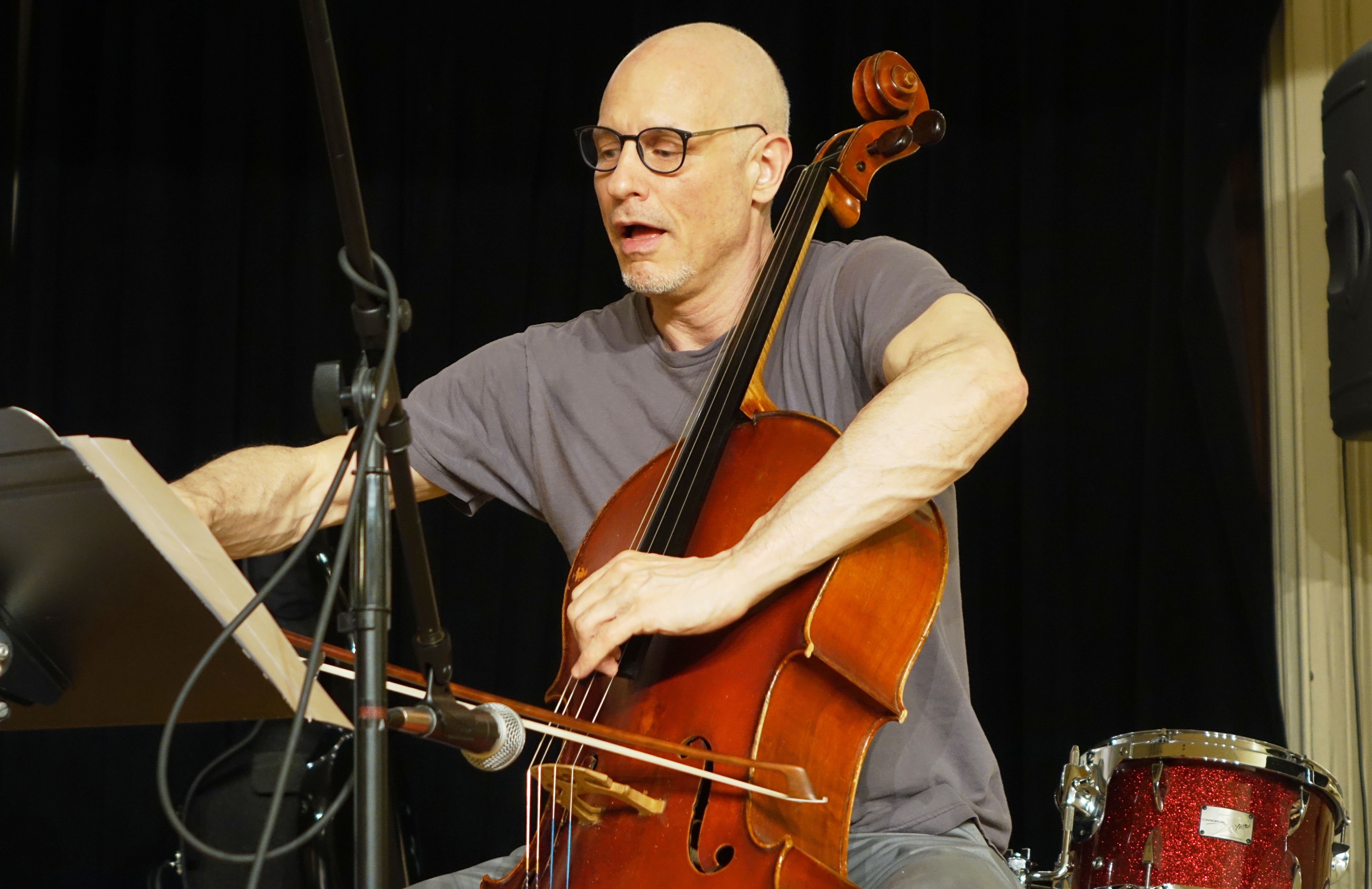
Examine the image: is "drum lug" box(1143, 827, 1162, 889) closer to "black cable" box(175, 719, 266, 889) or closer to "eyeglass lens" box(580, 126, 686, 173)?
"eyeglass lens" box(580, 126, 686, 173)

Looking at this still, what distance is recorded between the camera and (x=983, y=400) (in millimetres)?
1529

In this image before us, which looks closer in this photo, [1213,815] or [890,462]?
[890,462]

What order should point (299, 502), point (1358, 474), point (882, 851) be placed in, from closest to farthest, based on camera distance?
point (882, 851)
point (299, 502)
point (1358, 474)

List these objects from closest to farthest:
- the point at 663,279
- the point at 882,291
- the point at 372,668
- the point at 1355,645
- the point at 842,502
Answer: the point at 372,668 → the point at 842,502 → the point at 882,291 → the point at 663,279 → the point at 1355,645

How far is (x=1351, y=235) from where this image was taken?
7.73ft

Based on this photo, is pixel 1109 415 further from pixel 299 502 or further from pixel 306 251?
pixel 306 251

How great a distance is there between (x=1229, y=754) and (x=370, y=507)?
1506 mm

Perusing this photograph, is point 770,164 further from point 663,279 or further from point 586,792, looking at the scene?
point 586,792

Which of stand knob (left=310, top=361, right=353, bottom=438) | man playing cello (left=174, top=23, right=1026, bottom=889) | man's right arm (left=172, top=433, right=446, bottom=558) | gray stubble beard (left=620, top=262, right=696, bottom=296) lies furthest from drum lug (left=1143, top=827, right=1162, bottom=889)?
stand knob (left=310, top=361, right=353, bottom=438)

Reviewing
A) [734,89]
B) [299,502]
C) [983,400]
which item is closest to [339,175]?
[983,400]

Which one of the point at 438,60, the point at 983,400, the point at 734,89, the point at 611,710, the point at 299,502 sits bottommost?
the point at 611,710

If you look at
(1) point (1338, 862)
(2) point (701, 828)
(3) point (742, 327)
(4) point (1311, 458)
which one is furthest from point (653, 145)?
(4) point (1311, 458)

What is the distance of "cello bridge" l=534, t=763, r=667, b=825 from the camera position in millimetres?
1336

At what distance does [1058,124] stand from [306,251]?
1.90m
